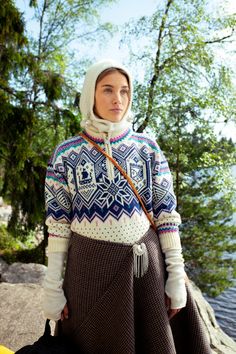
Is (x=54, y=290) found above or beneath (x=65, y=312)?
above

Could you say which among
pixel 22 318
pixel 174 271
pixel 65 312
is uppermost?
pixel 174 271

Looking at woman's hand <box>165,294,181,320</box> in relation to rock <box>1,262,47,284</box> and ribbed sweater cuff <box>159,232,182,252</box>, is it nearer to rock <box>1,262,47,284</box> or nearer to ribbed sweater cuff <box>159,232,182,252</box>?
ribbed sweater cuff <box>159,232,182,252</box>

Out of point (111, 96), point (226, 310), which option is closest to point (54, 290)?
point (111, 96)

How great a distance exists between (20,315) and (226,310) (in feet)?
28.2

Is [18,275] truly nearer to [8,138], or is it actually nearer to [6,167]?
[6,167]

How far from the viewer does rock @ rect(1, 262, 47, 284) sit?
20.4 ft

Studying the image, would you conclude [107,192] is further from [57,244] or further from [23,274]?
[23,274]

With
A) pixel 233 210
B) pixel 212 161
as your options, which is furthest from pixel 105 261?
pixel 233 210

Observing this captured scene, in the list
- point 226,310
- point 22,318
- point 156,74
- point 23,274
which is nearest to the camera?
point 22,318

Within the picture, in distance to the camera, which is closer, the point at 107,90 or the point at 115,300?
the point at 115,300

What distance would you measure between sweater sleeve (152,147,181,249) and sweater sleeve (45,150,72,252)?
395 mm

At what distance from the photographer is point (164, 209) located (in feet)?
5.48

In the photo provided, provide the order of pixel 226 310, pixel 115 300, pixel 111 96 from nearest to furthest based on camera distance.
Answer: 1. pixel 115 300
2. pixel 111 96
3. pixel 226 310

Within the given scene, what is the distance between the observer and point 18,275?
6.37 meters
